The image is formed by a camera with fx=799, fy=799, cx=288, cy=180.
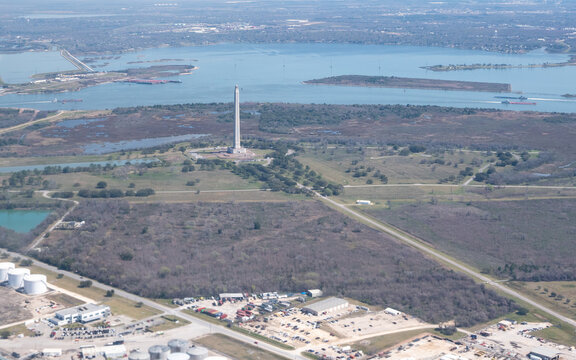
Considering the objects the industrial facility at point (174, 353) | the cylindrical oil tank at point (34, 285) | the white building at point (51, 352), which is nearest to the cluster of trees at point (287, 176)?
the cylindrical oil tank at point (34, 285)

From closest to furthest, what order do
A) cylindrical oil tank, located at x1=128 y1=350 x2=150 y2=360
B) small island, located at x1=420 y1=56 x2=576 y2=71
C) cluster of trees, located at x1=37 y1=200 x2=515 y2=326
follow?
cylindrical oil tank, located at x1=128 y1=350 x2=150 y2=360 → cluster of trees, located at x1=37 y1=200 x2=515 y2=326 → small island, located at x1=420 y1=56 x2=576 y2=71

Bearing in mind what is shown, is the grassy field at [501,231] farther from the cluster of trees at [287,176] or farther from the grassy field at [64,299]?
the grassy field at [64,299]

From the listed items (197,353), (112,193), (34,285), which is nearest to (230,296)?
(197,353)

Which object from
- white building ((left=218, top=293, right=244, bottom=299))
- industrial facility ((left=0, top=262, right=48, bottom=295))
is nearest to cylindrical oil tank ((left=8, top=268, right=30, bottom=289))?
industrial facility ((left=0, top=262, right=48, bottom=295))

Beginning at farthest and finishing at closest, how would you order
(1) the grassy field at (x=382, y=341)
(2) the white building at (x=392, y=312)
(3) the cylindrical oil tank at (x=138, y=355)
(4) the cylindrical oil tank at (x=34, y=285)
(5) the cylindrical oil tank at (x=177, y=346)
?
(4) the cylindrical oil tank at (x=34, y=285), (2) the white building at (x=392, y=312), (1) the grassy field at (x=382, y=341), (5) the cylindrical oil tank at (x=177, y=346), (3) the cylindrical oil tank at (x=138, y=355)

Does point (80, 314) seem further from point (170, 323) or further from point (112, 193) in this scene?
point (112, 193)

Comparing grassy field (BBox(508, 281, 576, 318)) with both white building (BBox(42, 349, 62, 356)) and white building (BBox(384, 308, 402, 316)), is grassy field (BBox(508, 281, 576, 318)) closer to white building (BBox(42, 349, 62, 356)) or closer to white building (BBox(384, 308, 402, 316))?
white building (BBox(384, 308, 402, 316))

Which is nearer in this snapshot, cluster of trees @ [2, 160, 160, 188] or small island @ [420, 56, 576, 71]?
cluster of trees @ [2, 160, 160, 188]
